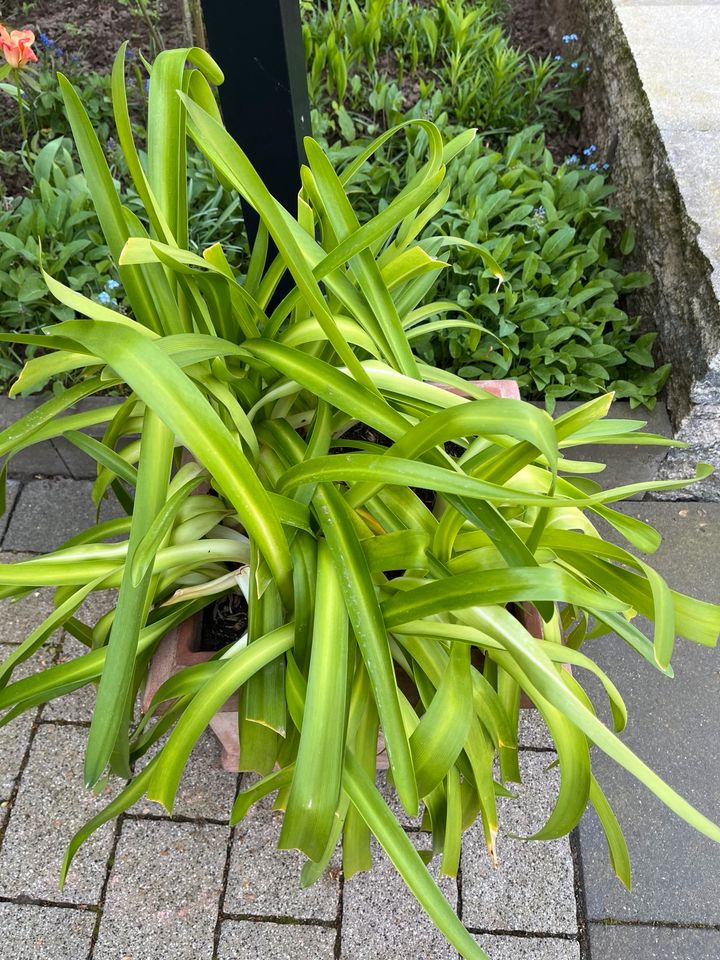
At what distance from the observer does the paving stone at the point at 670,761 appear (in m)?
1.47

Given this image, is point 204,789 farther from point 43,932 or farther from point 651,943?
point 651,943

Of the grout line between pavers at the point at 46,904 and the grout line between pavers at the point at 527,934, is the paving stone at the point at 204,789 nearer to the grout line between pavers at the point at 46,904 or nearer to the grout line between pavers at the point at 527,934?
the grout line between pavers at the point at 46,904

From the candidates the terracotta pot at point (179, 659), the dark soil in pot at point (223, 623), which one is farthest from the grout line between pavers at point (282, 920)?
the dark soil in pot at point (223, 623)

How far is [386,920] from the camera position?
144 centimetres

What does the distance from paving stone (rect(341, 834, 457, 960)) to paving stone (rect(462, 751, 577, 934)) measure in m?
0.06

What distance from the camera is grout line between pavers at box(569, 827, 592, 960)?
1.42 m

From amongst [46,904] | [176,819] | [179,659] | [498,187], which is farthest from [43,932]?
[498,187]

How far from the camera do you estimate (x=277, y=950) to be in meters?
1.41

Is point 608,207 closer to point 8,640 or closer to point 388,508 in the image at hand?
point 388,508

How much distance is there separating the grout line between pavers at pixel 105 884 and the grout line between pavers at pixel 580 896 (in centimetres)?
92

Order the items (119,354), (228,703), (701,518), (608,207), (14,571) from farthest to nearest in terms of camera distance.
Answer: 1. (608,207)
2. (701,518)
3. (228,703)
4. (14,571)
5. (119,354)

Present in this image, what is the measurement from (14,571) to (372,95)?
1.92 meters

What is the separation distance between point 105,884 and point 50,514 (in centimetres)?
92

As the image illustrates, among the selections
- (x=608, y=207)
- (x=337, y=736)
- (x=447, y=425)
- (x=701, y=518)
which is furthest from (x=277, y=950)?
(x=608, y=207)
